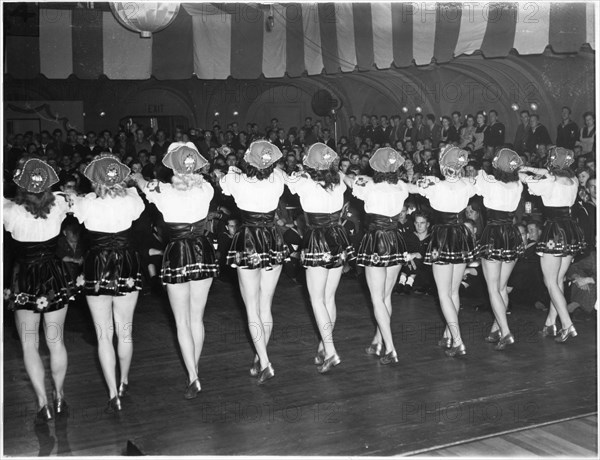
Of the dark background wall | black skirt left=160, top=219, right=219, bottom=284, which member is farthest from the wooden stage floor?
the dark background wall

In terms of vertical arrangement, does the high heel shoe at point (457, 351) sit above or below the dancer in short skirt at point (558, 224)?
below

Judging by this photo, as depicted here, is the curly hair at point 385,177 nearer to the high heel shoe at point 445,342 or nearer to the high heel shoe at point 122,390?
the high heel shoe at point 445,342

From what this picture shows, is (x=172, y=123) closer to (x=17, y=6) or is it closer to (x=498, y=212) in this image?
(x=17, y=6)

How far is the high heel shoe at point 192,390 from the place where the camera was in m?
6.11

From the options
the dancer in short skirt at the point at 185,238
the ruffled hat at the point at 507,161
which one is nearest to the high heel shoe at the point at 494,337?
the ruffled hat at the point at 507,161

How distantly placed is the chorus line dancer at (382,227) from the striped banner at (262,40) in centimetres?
504

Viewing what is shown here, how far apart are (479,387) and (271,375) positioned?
72.0 inches

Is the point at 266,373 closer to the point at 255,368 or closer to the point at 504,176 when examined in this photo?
the point at 255,368

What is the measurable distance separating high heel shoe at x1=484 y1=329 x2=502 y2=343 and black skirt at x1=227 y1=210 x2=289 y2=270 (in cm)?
263

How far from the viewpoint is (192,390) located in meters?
6.14

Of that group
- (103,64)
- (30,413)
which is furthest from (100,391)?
(103,64)

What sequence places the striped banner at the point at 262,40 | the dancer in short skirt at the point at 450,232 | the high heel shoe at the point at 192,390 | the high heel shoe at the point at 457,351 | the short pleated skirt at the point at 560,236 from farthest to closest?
the striped banner at the point at 262,40, the short pleated skirt at the point at 560,236, the high heel shoe at the point at 457,351, the dancer in short skirt at the point at 450,232, the high heel shoe at the point at 192,390

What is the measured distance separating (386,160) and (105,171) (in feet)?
8.42

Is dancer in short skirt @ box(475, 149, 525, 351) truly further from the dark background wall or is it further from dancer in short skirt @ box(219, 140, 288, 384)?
the dark background wall
